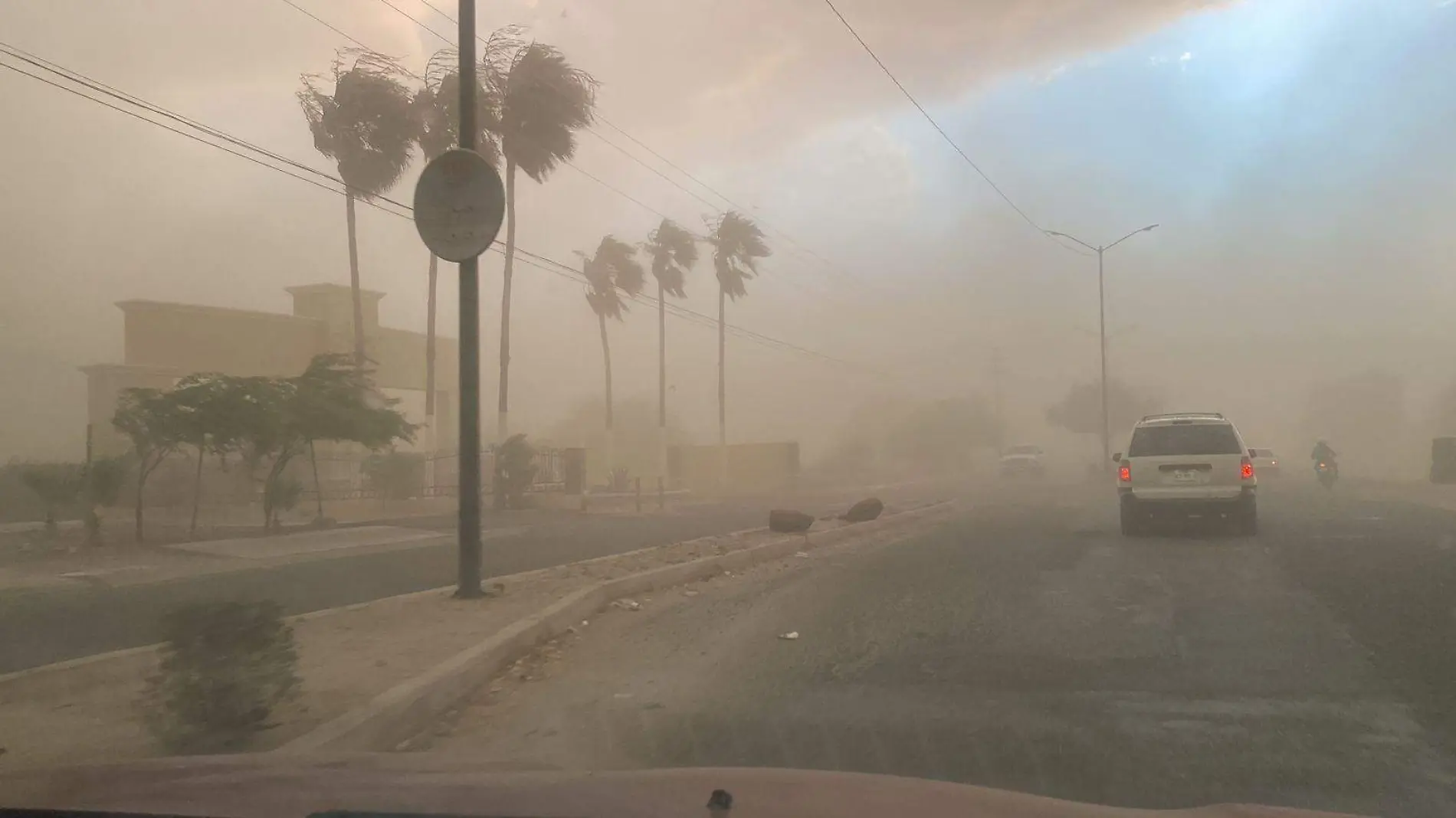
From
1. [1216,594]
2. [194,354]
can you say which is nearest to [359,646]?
[1216,594]

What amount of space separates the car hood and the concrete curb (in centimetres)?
170

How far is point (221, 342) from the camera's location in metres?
24.3

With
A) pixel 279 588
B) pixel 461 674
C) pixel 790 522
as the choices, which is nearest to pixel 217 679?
pixel 461 674

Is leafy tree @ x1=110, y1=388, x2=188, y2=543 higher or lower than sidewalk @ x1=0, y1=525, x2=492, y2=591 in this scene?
higher

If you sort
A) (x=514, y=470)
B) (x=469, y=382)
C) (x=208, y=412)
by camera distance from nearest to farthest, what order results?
(x=469, y=382) → (x=208, y=412) → (x=514, y=470)

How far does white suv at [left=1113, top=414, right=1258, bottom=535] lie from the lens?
18328 millimetres

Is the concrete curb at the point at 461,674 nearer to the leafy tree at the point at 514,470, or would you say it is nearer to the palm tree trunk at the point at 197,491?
the palm tree trunk at the point at 197,491

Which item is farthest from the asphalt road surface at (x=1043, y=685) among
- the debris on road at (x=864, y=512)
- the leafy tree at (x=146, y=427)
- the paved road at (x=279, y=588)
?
the leafy tree at (x=146, y=427)

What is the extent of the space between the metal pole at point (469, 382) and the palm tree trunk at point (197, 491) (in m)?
10.2

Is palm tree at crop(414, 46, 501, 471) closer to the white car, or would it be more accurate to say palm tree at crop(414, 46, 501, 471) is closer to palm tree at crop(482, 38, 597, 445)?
palm tree at crop(482, 38, 597, 445)

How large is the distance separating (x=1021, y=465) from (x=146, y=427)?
152 feet

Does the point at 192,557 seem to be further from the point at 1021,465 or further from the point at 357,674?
the point at 1021,465

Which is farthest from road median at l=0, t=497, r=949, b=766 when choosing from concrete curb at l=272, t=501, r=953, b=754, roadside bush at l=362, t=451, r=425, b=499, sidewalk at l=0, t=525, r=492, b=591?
roadside bush at l=362, t=451, r=425, b=499

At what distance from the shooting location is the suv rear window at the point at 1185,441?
731 inches
